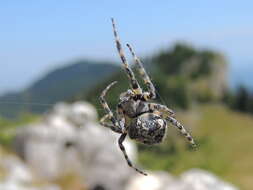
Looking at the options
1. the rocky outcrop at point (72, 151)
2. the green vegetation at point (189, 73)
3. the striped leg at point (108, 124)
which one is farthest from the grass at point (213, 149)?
the striped leg at point (108, 124)

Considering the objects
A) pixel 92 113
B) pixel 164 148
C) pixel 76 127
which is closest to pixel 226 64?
pixel 164 148

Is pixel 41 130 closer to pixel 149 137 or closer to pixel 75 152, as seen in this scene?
pixel 75 152

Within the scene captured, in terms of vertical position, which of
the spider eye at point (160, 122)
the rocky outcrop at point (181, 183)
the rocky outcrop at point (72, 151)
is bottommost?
the rocky outcrop at point (72, 151)

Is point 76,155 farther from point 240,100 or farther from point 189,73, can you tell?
point 240,100

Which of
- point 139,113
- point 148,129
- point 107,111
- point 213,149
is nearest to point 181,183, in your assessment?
point 107,111

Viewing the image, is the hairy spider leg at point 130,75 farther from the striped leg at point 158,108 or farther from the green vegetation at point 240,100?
the green vegetation at point 240,100

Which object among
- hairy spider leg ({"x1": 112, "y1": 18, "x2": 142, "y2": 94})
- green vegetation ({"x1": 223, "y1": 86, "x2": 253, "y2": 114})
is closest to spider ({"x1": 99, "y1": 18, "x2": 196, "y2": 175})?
hairy spider leg ({"x1": 112, "y1": 18, "x2": 142, "y2": 94})

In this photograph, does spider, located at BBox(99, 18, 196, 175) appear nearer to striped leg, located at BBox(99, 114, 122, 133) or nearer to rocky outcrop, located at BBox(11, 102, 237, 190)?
striped leg, located at BBox(99, 114, 122, 133)
